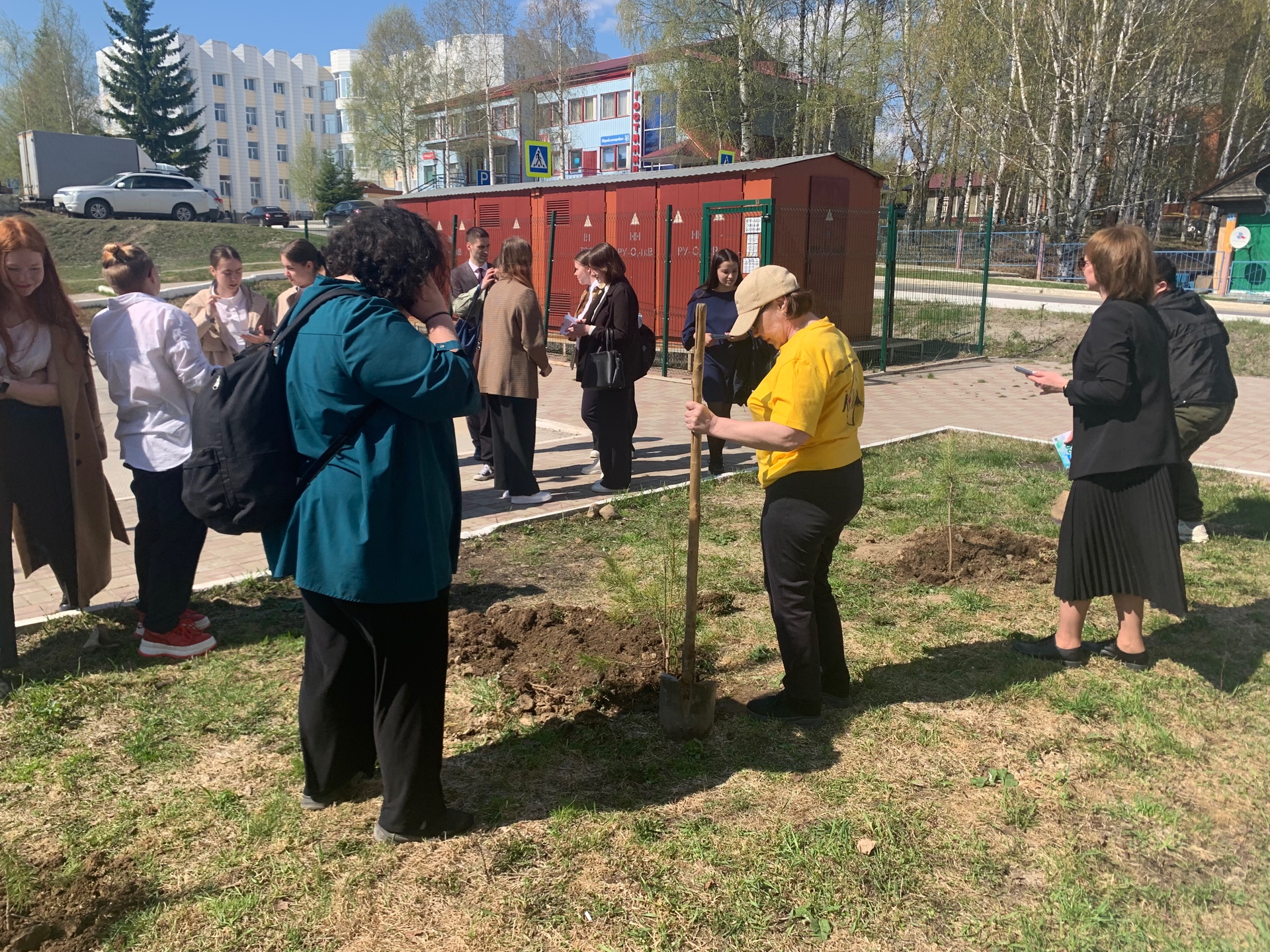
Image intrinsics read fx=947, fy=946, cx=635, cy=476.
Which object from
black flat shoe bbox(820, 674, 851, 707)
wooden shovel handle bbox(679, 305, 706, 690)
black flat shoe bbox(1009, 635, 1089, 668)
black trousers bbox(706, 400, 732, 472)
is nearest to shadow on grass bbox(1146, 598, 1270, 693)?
black flat shoe bbox(1009, 635, 1089, 668)

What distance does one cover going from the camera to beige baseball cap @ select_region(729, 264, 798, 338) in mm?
3355

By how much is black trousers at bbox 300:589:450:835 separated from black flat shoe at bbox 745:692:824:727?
4.47ft

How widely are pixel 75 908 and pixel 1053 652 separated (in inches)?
155

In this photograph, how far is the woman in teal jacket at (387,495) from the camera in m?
2.62

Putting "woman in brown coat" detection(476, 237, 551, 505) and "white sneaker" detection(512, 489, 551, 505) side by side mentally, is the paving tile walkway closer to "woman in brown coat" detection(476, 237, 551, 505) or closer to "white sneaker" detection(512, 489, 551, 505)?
"white sneaker" detection(512, 489, 551, 505)

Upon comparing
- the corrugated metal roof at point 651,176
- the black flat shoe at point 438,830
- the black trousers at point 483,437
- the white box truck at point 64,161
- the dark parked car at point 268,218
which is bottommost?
the black flat shoe at point 438,830

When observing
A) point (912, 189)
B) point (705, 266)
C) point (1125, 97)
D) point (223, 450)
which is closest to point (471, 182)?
point (912, 189)

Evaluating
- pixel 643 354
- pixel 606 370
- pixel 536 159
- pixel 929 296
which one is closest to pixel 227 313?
pixel 606 370

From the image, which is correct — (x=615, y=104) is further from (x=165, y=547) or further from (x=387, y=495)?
(x=387, y=495)

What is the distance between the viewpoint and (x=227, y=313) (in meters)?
6.28

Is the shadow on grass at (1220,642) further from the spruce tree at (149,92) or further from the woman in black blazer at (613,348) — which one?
the spruce tree at (149,92)

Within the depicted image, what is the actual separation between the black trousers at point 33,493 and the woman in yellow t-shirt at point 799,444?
9.87 feet

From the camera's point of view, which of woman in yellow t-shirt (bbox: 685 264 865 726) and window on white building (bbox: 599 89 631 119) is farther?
window on white building (bbox: 599 89 631 119)

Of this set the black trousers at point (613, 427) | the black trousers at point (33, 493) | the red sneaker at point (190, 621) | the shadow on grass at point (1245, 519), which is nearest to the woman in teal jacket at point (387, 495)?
the red sneaker at point (190, 621)
